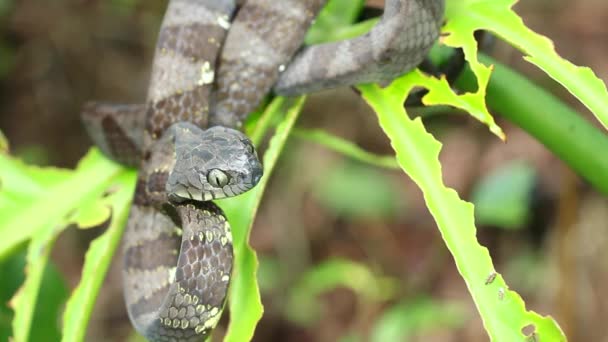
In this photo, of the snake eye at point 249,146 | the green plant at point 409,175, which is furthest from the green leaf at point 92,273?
the snake eye at point 249,146

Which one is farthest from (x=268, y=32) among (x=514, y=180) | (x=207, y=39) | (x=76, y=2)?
(x=76, y=2)

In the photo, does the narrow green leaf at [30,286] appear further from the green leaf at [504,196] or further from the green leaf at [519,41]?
the green leaf at [504,196]

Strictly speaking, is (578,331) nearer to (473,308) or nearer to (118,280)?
(473,308)

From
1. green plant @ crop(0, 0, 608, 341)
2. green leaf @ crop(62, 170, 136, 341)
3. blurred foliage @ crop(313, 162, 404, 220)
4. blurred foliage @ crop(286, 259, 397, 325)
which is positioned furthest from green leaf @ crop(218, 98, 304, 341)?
blurred foliage @ crop(313, 162, 404, 220)

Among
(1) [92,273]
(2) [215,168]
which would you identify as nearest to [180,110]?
(2) [215,168]

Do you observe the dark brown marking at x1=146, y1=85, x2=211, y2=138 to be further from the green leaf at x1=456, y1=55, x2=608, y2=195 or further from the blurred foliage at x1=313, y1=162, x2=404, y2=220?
the blurred foliage at x1=313, y1=162, x2=404, y2=220
